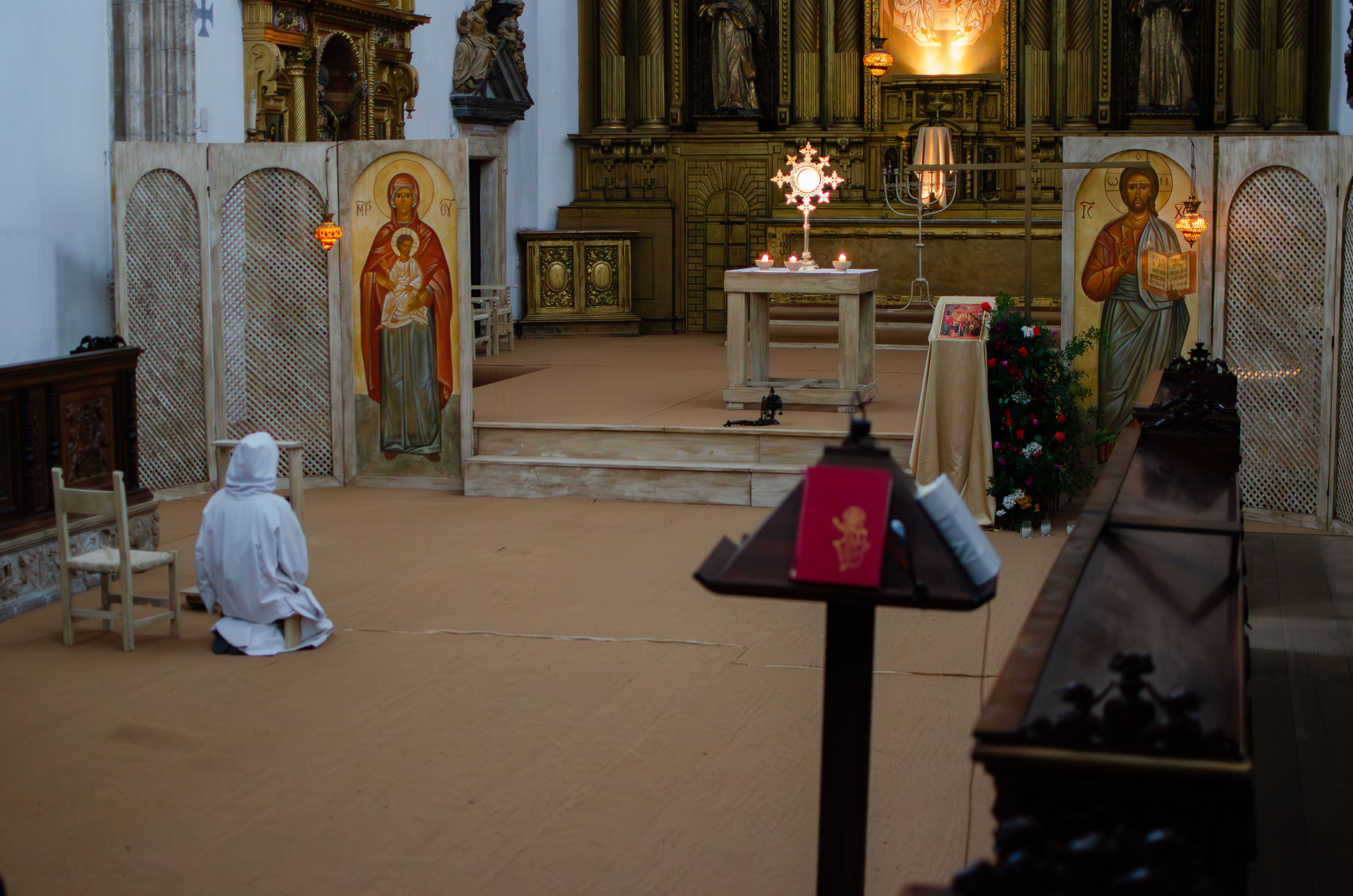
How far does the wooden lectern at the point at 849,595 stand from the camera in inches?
102

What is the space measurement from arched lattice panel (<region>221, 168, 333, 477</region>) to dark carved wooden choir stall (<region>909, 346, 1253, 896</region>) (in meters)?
7.07

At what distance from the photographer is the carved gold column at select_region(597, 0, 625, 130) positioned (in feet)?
55.3

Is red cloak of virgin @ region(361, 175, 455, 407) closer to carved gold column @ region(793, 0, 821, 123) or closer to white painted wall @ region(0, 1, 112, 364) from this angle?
white painted wall @ region(0, 1, 112, 364)

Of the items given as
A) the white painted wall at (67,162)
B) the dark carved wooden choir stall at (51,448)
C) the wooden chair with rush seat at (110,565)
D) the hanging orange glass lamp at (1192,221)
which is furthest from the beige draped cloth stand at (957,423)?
the white painted wall at (67,162)

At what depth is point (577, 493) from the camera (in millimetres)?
9758

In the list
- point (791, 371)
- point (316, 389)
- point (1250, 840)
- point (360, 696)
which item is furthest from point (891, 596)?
point (791, 371)

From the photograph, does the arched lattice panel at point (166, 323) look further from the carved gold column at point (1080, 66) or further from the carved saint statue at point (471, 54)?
the carved gold column at point (1080, 66)

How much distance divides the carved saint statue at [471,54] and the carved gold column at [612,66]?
7.61ft

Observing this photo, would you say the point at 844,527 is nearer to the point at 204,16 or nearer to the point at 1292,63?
the point at 204,16

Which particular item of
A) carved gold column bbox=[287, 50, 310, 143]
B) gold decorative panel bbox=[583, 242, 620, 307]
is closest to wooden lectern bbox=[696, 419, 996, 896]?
carved gold column bbox=[287, 50, 310, 143]

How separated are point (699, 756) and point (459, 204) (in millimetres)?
5548

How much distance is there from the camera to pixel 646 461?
9.84m

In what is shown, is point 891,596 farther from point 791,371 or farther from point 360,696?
point 791,371

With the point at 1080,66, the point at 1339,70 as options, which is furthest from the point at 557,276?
the point at 1339,70
